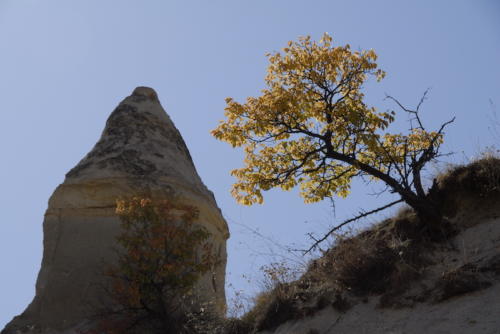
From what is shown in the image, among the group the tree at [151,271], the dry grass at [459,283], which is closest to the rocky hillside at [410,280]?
the dry grass at [459,283]

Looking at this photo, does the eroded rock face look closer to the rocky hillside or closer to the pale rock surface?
the rocky hillside

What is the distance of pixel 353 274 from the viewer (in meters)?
7.09

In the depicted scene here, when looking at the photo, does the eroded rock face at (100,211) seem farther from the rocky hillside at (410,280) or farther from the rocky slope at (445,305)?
the rocky slope at (445,305)

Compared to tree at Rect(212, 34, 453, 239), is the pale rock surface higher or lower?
lower

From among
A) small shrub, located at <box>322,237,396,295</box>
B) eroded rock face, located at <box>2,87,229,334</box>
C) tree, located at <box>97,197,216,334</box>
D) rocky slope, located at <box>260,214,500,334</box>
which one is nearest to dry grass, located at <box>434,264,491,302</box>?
rocky slope, located at <box>260,214,500,334</box>

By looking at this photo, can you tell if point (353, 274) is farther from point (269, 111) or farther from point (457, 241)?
point (269, 111)

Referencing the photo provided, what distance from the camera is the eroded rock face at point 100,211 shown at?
8289 millimetres

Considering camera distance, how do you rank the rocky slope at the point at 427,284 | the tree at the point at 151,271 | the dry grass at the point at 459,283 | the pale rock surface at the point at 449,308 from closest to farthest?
the pale rock surface at the point at 449,308 < the rocky slope at the point at 427,284 < the dry grass at the point at 459,283 < the tree at the point at 151,271

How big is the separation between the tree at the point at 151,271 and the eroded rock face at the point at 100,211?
1.30 feet

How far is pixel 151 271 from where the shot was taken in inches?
305

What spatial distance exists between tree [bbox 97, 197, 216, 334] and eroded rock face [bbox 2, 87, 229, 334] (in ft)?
1.30

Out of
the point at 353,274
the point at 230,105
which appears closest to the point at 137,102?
the point at 230,105

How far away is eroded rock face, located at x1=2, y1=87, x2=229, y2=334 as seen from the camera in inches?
326

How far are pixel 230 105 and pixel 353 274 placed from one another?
4.08 m
